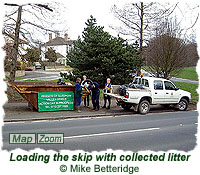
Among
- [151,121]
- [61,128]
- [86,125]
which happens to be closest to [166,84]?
[151,121]

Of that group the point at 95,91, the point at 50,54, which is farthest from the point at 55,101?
the point at 50,54

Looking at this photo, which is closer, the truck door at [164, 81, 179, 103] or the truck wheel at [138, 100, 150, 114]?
the truck wheel at [138, 100, 150, 114]

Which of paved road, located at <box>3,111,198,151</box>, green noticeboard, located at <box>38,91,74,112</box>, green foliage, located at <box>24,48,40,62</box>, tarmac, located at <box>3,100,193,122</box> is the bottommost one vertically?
paved road, located at <box>3,111,198,151</box>

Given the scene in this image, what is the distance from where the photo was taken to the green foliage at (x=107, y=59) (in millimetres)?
23062

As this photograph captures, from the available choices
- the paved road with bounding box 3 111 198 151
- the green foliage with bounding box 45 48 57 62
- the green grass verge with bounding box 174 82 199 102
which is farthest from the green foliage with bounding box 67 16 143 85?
the paved road with bounding box 3 111 198 151

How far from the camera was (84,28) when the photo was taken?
2900cm

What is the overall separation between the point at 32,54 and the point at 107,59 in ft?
31.4

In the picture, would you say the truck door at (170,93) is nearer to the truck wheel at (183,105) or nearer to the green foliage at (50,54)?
the truck wheel at (183,105)

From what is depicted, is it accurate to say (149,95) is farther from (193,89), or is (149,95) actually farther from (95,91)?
(193,89)

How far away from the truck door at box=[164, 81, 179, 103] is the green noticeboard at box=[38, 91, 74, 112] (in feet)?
18.9

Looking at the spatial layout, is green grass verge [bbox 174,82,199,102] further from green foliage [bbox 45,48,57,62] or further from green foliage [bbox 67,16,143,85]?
green foliage [bbox 45,48,57,62]

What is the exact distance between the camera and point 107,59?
883 inches

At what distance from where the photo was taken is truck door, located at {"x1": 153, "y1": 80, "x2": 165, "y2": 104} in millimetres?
13703

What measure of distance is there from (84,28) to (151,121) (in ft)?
66.6
